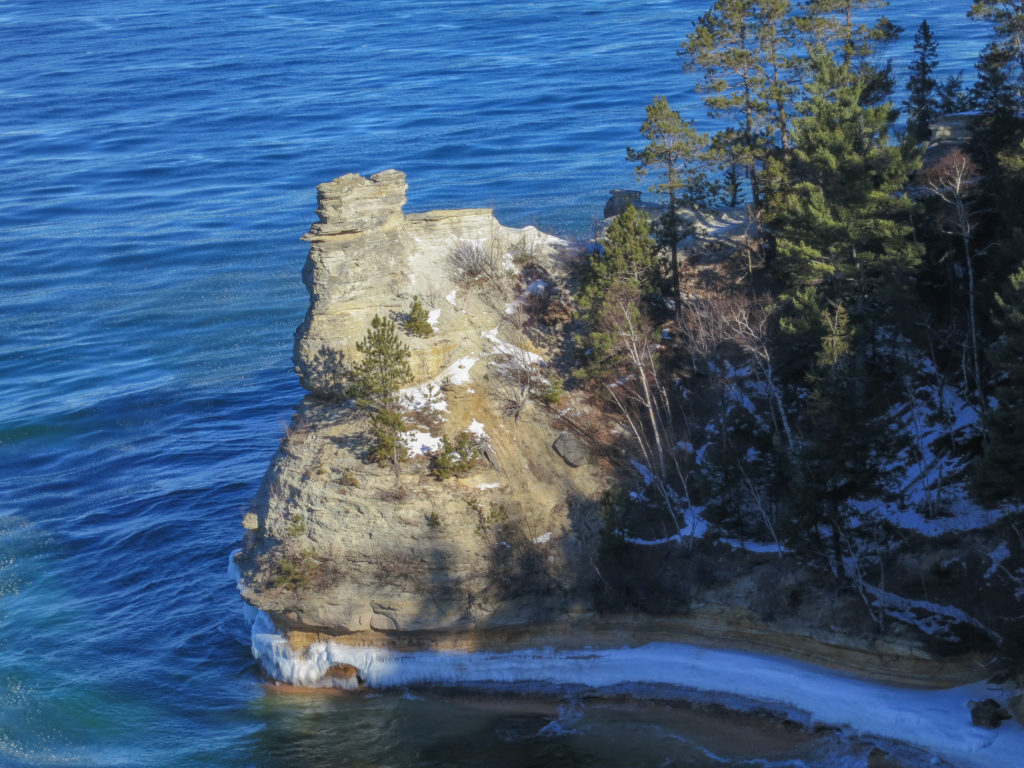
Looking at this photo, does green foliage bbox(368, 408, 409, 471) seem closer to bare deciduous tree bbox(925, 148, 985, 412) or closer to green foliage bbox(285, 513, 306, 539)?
green foliage bbox(285, 513, 306, 539)

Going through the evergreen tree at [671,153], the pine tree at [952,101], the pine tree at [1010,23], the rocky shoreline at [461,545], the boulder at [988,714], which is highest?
the pine tree at [1010,23]

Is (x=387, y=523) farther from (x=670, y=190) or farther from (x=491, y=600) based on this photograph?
(x=670, y=190)

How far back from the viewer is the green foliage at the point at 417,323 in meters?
46.1

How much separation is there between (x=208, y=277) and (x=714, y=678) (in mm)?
63149

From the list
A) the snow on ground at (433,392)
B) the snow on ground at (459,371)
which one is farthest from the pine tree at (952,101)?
the snow on ground at (433,392)

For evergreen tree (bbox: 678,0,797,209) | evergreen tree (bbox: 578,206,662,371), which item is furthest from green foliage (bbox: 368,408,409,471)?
evergreen tree (bbox: 678,0,797,209)

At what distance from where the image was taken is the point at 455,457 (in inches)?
1709

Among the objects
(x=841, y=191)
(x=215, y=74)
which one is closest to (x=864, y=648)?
(x=841, y=191)

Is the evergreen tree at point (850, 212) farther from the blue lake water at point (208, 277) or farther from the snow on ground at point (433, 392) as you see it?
the blue lake water at point (208, 277)

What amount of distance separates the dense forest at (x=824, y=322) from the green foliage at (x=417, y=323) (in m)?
6.70

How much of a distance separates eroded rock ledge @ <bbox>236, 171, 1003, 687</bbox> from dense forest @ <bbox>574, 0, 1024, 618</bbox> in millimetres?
1980

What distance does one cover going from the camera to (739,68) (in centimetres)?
5153

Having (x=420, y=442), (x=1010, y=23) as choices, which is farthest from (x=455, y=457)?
(x=1010, y=23)

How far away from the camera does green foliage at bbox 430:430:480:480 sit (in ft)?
140
